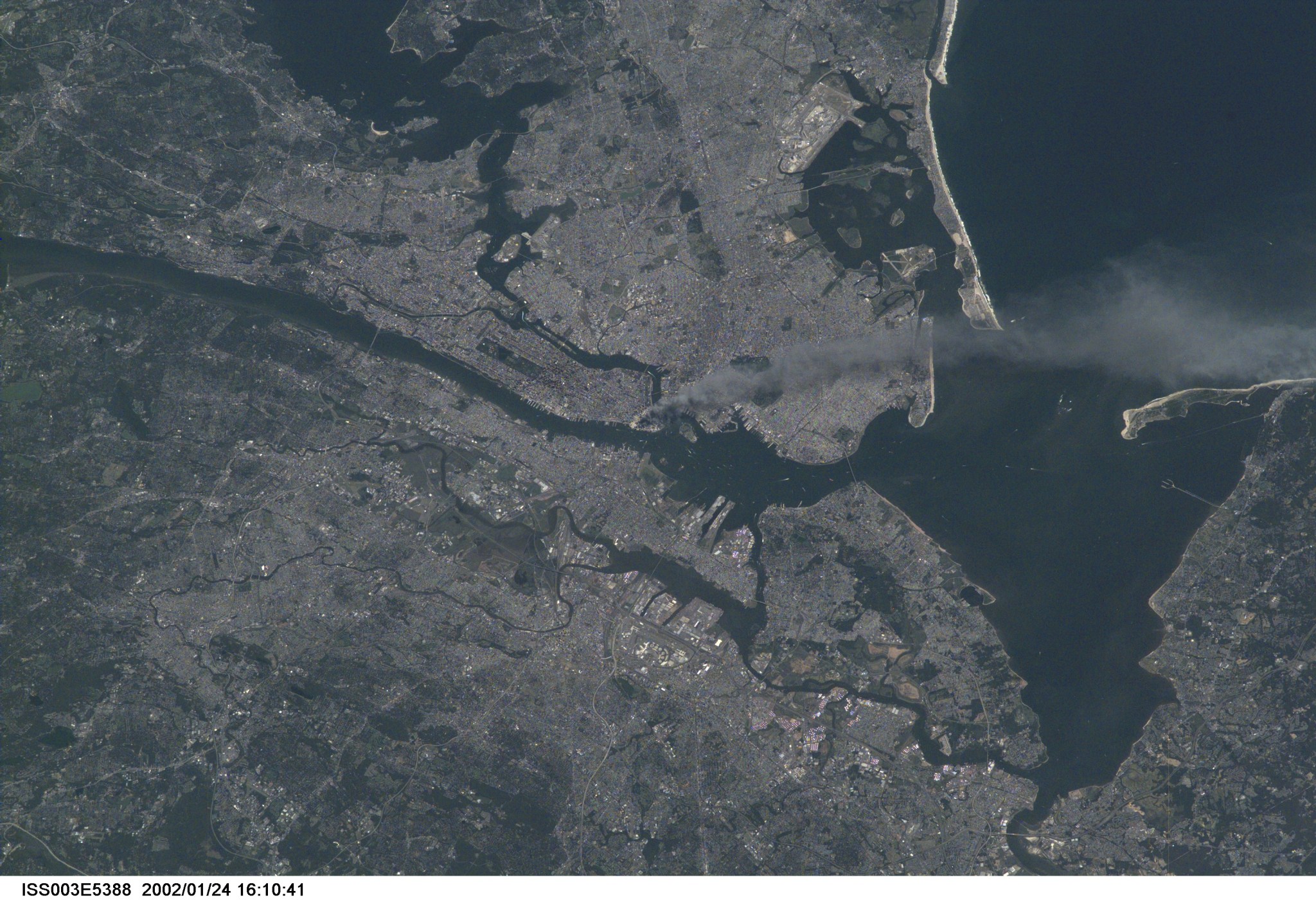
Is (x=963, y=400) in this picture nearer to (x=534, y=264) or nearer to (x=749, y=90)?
(x=749, y=90)

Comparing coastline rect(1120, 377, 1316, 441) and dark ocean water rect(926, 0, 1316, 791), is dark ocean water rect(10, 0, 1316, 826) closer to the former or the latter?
dark ocean water rect(926, 0, 1316, 791)

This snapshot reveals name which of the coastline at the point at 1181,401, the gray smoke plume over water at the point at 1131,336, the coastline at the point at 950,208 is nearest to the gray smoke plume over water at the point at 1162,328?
the gray smoke plume over water at the point at 1131,336

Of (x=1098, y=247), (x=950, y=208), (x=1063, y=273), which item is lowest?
(x=1063, y=273)

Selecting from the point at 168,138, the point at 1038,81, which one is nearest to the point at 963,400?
the point at 1038,81

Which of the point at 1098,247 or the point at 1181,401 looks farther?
the point at 1098,247

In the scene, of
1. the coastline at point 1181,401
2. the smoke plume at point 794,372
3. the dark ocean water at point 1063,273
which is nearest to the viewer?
the coastline at point 1181,401

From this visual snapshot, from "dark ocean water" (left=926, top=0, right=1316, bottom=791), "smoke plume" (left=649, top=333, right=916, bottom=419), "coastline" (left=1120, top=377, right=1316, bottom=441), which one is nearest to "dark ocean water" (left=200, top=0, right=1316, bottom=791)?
"dark ocean water" (left=926, top=0, right=1316, bottom=791)

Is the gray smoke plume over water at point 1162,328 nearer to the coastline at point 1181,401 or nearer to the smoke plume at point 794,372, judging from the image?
the coastline at point 1181,401

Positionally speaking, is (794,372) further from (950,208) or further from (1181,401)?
(1181,401)

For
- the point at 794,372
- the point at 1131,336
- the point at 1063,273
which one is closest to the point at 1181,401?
the point at 1131,336
